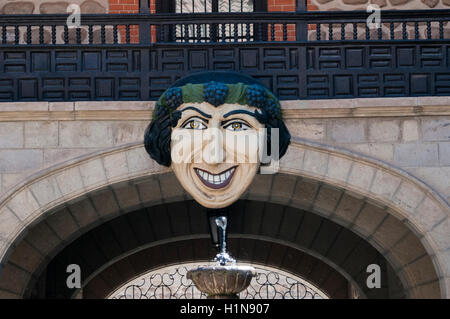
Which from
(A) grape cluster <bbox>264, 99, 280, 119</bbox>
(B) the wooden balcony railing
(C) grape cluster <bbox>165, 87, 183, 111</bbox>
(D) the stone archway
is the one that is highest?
(B) the wooden balcony railing

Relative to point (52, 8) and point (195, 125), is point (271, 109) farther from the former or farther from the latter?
point (52, 8)

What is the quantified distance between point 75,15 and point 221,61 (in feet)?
4.52

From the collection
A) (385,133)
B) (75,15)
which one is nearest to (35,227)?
(75,15)

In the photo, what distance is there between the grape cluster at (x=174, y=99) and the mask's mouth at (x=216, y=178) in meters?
0.57

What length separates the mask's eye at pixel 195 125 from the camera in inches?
366

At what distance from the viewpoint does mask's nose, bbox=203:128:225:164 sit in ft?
30.2

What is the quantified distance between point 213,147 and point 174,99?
1.75 ft

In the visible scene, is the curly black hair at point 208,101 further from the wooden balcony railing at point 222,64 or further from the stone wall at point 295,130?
the wooden balcony railing at point 222,64

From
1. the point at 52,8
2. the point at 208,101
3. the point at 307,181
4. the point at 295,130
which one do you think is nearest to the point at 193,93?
the point at 208,101

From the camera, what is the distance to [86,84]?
972 cm

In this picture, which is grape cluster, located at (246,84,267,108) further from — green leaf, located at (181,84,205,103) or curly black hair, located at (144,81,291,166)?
green leaf, located at (181,84,205,103)

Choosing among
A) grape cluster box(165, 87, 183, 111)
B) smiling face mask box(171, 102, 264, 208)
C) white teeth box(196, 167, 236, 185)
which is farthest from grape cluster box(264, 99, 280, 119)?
grape cluster box(165, 87, 183, 111)
